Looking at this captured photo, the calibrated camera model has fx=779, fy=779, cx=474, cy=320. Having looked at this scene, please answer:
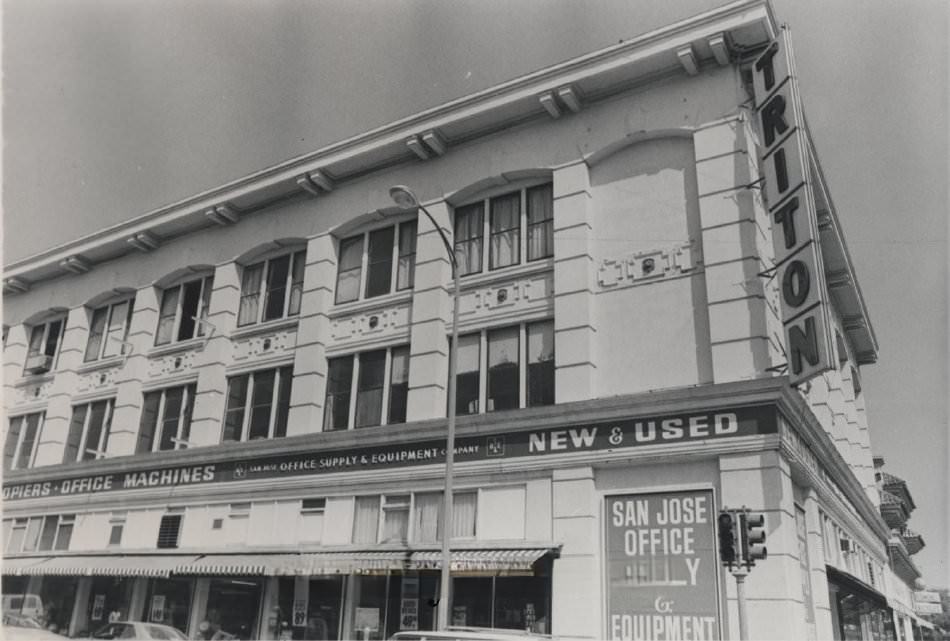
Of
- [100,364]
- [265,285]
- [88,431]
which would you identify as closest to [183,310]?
[265,285]

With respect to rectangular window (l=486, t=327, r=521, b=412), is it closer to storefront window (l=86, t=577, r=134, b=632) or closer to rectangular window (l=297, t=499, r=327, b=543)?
rectangular window (l=297, t=499, r=327, b=543)

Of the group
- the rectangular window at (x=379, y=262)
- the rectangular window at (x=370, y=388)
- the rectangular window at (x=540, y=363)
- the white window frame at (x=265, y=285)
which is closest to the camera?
the rectangular window at (x=540, y=363)

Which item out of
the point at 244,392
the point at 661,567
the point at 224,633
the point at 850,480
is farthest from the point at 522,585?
the point at 850,480

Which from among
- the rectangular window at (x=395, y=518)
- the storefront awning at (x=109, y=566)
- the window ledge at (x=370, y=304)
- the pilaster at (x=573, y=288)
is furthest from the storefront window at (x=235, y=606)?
the pilaster at (x=573, y=288)

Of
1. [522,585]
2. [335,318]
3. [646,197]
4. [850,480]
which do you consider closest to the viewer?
[522,585]

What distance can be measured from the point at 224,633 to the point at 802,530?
15.1 metres

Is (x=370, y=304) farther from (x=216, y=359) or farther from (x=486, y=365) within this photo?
(x=216, y=359)

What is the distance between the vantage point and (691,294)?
17.6m

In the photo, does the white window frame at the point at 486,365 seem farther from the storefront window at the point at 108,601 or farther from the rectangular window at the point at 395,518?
the storefront window at the point at 108,601

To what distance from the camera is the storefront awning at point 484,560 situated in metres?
16.4

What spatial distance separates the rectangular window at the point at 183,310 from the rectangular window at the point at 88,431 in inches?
130

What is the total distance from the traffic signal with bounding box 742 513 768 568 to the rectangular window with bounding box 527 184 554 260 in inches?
364

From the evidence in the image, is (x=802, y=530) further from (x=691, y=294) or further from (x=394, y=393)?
(x=394, y=393)

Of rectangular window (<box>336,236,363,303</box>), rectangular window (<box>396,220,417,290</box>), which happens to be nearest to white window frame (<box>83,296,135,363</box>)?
rectangular window (<box>336,236,363,303</box>)
